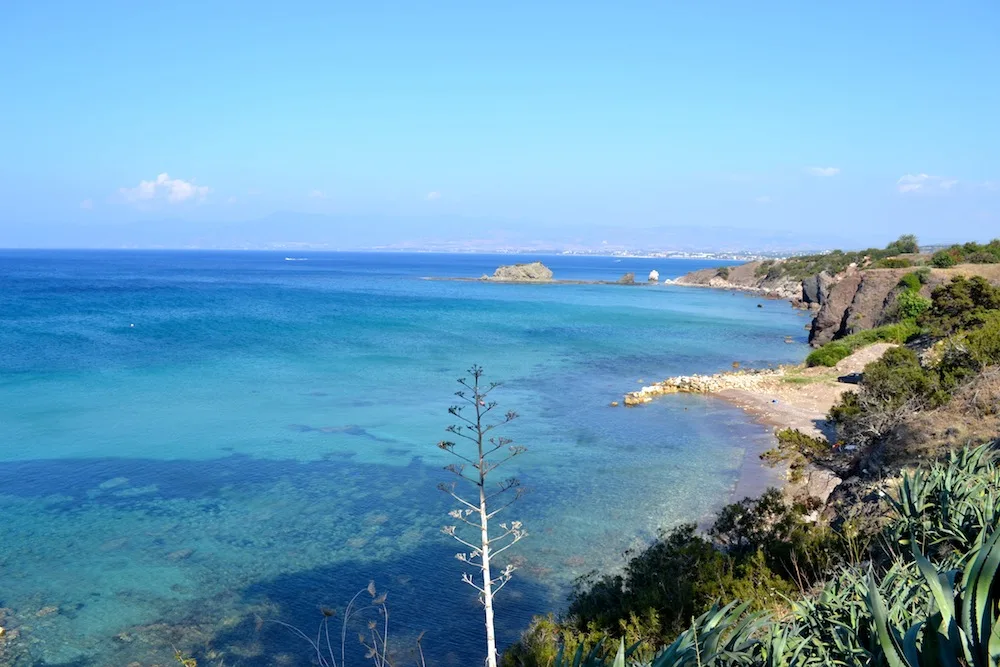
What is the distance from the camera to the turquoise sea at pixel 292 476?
1203 centimetres

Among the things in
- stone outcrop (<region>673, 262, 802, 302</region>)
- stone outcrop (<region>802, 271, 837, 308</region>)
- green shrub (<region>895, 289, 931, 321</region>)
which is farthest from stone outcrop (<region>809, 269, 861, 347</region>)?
stone outcrop (<region>673, 262, 802, 302</region>)

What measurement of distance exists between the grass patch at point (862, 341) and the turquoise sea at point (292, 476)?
3893 mm

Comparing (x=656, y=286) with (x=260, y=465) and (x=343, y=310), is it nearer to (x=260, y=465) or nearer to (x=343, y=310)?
(x=343, y=310)

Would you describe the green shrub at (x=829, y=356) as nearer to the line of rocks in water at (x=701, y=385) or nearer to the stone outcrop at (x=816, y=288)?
the line of rocks in water at (x=701, y=385)

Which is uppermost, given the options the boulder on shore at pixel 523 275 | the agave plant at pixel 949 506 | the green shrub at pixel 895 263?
the green shrub at pixel 895 263

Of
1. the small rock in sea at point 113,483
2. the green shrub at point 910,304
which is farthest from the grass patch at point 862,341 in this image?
the small rock in sea at point 113,483

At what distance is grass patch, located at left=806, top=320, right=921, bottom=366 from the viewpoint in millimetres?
32094

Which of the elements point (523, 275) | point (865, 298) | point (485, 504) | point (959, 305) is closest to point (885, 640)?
point (485, 504)

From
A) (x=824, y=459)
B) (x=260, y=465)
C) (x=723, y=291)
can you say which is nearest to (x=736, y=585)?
(x=824, y=459)

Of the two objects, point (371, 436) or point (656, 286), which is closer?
point (371, 436)

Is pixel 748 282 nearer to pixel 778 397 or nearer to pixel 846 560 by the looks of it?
pixel 778 397

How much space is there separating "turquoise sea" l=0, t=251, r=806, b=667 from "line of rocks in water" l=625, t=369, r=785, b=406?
1.37 meters

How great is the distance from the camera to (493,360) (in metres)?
38.0

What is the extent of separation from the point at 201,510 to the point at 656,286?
9521 centimetres
